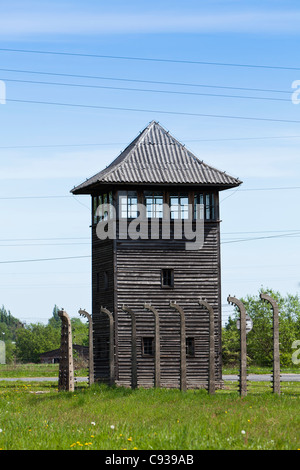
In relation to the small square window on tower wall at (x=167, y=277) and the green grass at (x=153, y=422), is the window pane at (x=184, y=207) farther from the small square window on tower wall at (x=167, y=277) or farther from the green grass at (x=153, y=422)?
the green grass at (x=153, y=422)

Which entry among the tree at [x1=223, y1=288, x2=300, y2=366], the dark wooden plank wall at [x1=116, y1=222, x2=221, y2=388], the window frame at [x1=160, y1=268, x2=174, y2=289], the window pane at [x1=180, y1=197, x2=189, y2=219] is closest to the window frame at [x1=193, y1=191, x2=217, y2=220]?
the window pane at [x1=180, y1=197, x2=189, y2=219]

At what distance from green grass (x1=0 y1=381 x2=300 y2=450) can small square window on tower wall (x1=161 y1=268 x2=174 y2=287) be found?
12330 mm

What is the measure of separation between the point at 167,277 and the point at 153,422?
64.8 ft

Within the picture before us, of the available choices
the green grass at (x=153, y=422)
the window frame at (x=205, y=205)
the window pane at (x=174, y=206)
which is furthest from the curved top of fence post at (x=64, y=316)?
the window frame at (x=205, y=205)

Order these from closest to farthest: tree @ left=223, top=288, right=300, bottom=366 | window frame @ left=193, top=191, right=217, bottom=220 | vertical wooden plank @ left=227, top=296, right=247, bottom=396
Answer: vertical wooden plank @ left=227, top=296, right=247, bottom=396, window frame @ left=193, top=191, right=217, bottom=220, tree @ left=223, top=288, right=300, bottom=366

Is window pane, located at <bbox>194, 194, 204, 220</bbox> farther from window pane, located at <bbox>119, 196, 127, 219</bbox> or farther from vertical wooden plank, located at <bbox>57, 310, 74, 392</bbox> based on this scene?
vertical wooden plank, located at <bbox>57, 310, 74, 392</bbox>

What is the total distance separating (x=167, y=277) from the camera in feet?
118

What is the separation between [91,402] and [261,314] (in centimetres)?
6816

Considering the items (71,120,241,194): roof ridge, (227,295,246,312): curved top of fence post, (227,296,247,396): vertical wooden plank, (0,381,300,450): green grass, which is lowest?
(0,381,300,450): green grass

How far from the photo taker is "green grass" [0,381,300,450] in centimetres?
1269

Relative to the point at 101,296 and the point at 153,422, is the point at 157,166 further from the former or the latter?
the point at 153,422

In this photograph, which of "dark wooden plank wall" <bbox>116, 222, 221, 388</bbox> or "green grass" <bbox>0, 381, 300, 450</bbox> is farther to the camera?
"dark wooden plank wall" <bbox>116, 222, 221, 388</bbox>

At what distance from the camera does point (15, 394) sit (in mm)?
27859
